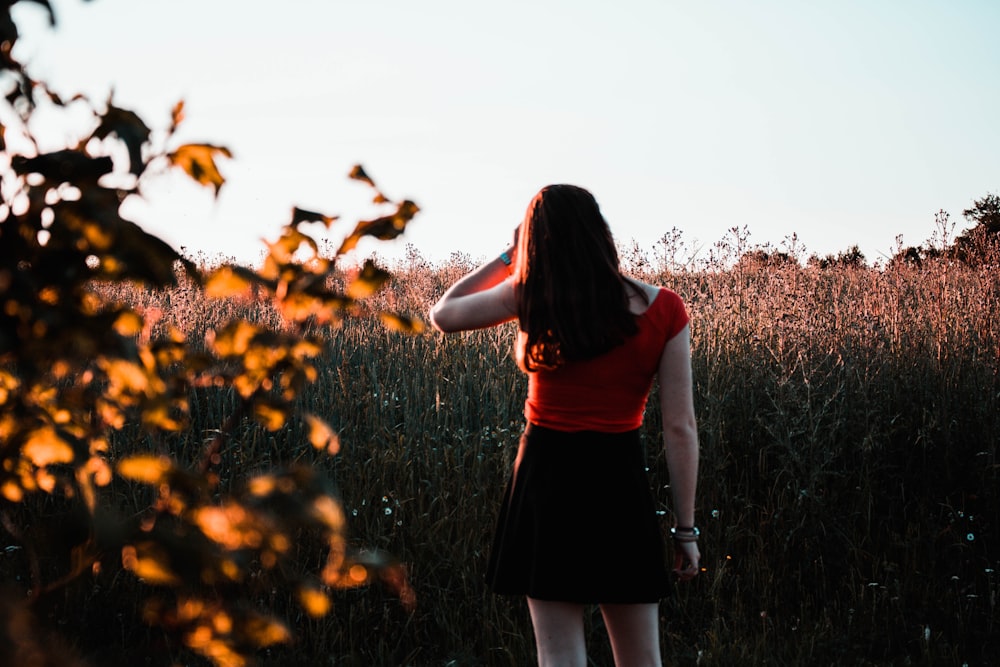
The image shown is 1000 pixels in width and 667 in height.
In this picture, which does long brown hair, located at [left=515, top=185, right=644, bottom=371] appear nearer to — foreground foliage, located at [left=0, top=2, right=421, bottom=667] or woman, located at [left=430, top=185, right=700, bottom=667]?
woman, located at [left=430, top=185, right=700, bottom=667]

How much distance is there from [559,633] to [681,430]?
743 mm

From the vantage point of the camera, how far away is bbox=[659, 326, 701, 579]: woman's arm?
2.76 m

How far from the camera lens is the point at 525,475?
2.88 meters

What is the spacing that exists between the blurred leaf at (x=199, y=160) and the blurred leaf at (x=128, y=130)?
0.05 metres

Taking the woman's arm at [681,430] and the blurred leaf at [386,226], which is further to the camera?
the woman's arm at [681,430]

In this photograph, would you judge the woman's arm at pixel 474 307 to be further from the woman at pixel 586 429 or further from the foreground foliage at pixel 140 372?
the foreground foliage at pixel 140 372

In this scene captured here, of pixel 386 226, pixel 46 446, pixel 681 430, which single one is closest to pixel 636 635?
pixel 681 430

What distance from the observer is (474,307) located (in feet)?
9.54

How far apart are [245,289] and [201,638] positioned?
0.43 m

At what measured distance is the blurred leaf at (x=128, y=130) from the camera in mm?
1063

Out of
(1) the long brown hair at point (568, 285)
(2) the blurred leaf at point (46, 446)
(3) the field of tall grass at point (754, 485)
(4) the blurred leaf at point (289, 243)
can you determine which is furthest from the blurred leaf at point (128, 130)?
(3) the field of tall grass at point (754, 485)

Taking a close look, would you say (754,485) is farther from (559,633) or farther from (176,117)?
(176,117)

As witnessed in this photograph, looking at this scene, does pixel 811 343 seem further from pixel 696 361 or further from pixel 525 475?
pixel 525 475

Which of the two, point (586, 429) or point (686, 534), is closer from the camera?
point (586, 429)
